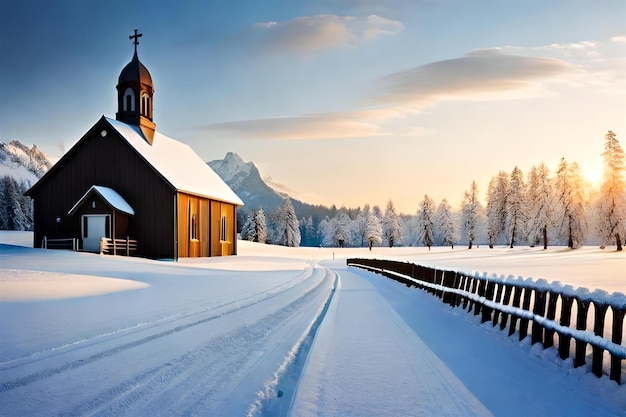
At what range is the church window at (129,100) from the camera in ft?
116

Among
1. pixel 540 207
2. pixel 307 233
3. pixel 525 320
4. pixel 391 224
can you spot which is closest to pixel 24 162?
pixel 307 233

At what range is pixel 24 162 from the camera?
178 meters

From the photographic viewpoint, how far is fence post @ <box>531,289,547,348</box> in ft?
23.9

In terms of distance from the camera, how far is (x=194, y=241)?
33.5m

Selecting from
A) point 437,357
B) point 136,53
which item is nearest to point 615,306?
point 437,357

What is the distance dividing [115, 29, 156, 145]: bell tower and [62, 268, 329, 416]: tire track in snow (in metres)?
31.1

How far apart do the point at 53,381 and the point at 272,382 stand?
245cm

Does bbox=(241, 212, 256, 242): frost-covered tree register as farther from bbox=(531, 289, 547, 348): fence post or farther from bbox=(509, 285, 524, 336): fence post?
bbox=(531, 289, 547, 348): fence post

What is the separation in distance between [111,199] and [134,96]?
966cm

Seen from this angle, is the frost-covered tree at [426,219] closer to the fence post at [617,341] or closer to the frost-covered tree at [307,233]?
the frost-covered tree at [307,233]

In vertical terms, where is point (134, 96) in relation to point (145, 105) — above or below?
above

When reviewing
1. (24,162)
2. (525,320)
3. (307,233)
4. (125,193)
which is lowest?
(307,233)

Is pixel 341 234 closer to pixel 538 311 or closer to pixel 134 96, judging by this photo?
pixel 134 96

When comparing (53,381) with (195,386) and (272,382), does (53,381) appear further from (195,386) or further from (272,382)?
(272,382)
